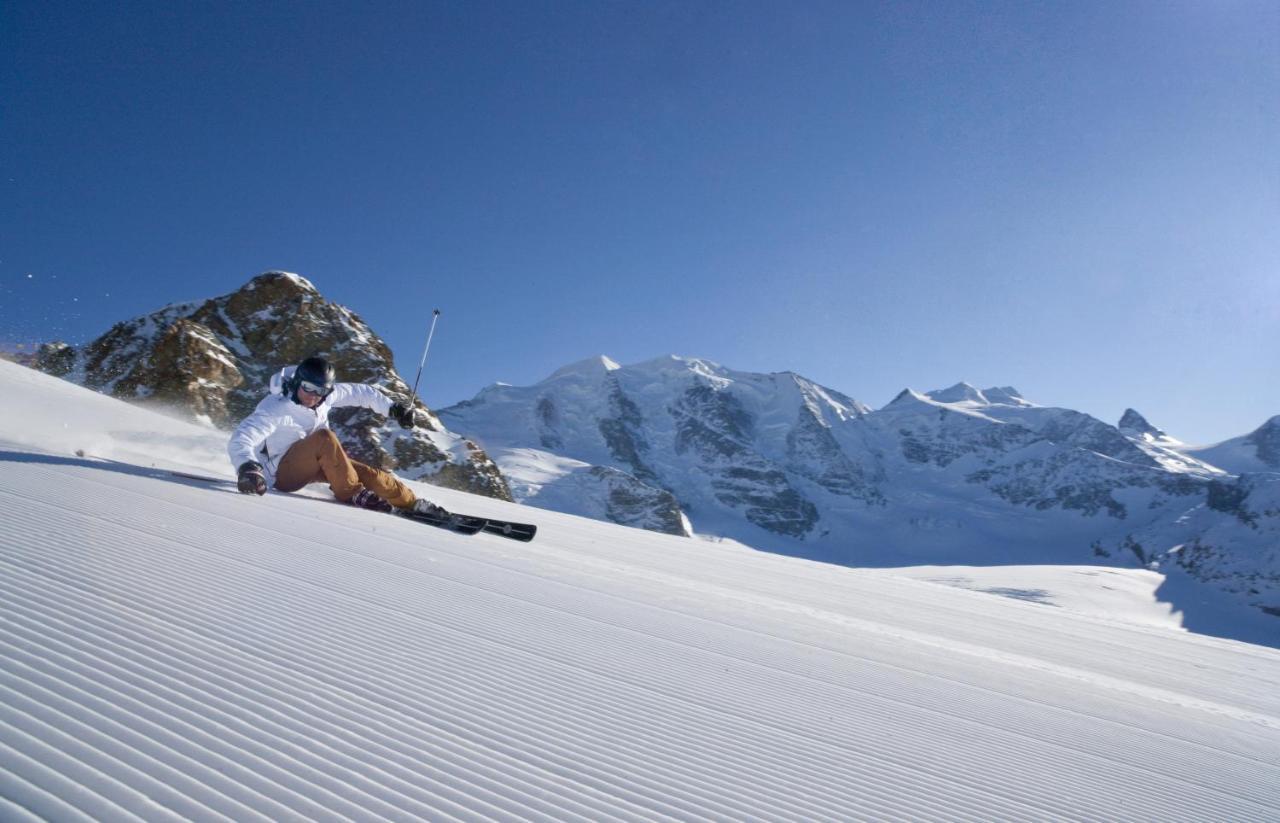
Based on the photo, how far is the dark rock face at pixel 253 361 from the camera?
79.8 ft

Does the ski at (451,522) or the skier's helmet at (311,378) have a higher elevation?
the skier's helmet at (311,378)

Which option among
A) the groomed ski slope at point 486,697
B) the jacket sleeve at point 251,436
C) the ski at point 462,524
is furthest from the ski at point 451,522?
the jacket sleeve at point 251,436

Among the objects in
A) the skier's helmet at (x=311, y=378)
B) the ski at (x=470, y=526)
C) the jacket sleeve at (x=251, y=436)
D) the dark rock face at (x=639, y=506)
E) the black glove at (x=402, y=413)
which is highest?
the skier's helmet at (x=311, y=378)

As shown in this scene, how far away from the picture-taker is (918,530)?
184 m

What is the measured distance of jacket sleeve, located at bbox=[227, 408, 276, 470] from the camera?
5.30 meters

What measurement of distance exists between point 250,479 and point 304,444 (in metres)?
0.58

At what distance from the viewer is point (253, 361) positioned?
101 feet


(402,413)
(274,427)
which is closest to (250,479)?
(274,427)

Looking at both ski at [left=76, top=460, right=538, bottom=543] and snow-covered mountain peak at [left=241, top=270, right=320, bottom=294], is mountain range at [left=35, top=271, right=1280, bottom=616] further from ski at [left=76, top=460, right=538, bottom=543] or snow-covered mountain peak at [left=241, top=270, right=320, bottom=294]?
ski at [left=76, top=460, right=538, bottom=543]

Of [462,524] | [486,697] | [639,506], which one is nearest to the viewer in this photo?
[486,697]

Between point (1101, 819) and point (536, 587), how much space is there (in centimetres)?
311

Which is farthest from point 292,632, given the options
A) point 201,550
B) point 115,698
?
point 201,550

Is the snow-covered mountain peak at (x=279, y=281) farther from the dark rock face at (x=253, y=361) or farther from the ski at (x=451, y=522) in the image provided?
the ski at (x=451, y=522)

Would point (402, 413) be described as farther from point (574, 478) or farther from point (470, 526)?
point (574, 478)
